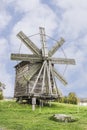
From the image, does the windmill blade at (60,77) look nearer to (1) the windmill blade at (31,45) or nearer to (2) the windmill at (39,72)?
(2) the windmill at (39,72)

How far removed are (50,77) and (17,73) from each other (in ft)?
24.7

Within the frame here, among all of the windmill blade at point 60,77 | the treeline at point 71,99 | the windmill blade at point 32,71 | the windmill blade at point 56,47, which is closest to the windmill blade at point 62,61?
the windmill blade at point 56,47

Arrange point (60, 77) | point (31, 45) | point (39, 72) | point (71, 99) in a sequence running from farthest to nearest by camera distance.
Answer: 1. point (71, 99)
2. point (60, 77)
3. point (31, 45)
4. point (39, 72)

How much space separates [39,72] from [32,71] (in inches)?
39.2

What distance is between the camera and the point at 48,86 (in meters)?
53.0

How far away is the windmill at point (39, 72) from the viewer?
52.9 m

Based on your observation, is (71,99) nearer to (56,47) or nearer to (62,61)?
(56,47)

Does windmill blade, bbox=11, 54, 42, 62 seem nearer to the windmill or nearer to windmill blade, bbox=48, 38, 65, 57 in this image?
the windmill

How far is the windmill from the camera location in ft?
174

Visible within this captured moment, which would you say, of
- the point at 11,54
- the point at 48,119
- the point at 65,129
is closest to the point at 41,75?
the point at 11,54

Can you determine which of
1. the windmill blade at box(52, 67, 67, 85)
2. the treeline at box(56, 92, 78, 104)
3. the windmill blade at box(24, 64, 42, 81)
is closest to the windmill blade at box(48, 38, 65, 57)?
the windmill blade at box(52, 67, 67, 85)

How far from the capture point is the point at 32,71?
53562 millimetres

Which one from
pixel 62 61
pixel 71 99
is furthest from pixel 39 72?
pixel 71 99

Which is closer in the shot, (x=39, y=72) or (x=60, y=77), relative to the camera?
(x=39, y=72)
